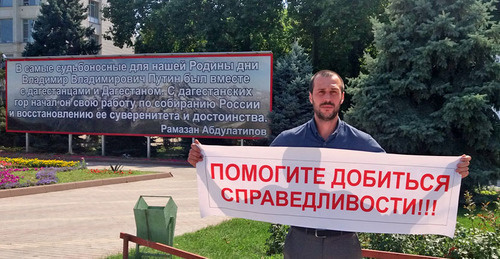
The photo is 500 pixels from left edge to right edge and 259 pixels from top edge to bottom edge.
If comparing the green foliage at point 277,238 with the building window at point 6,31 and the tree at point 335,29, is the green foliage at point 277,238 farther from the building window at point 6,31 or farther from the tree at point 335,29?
the building window at point 6,31

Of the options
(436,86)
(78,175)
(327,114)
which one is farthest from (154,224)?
(78,175)

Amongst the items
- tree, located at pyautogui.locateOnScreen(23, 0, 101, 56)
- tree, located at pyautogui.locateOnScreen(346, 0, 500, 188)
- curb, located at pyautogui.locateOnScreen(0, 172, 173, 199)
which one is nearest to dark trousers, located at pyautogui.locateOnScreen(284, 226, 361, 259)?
tree, located at pyautogui.locateOnScreen(346, 0, 500, 188)

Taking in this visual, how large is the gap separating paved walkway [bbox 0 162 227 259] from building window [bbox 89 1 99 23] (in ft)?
129

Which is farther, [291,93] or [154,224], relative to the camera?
[291,93]

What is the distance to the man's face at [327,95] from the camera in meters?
3.30

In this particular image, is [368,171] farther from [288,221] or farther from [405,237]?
[405,237]

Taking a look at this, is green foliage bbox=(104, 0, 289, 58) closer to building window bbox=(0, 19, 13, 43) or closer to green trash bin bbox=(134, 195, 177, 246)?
building window bbox=(0, 19, 13, 43)

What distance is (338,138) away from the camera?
3557mm

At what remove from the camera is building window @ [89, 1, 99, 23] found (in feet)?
164

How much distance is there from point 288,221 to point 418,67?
936 cm

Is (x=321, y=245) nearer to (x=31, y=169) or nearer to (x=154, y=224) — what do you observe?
(x=154, y=224)

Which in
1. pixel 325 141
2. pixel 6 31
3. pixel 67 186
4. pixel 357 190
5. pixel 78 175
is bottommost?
pixel 78 175

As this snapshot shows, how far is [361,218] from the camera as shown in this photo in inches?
150

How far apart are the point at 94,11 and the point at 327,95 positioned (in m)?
51.9
